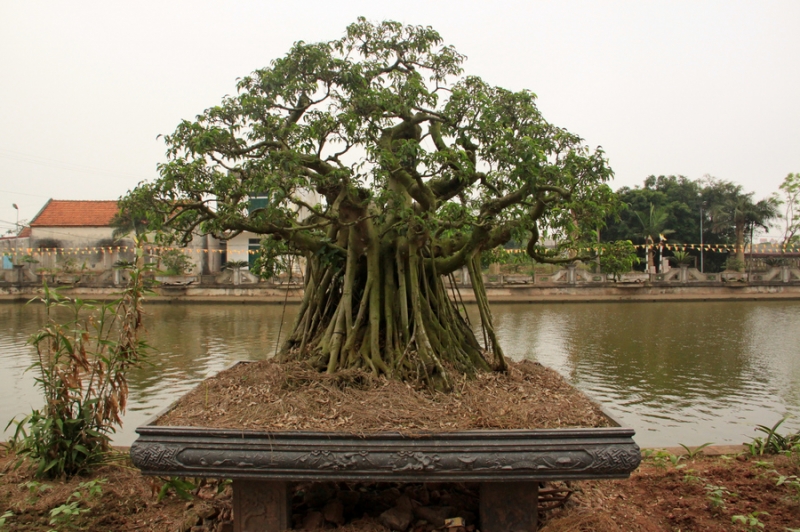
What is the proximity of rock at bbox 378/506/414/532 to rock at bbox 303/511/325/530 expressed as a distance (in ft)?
1.10

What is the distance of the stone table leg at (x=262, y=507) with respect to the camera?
10.6 feet

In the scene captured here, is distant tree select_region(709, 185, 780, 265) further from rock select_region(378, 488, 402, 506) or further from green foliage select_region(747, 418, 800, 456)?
rock select_region(378, 488, 402, 506)

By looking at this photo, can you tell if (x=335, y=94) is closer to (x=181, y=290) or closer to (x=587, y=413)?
(x=587, y=413)

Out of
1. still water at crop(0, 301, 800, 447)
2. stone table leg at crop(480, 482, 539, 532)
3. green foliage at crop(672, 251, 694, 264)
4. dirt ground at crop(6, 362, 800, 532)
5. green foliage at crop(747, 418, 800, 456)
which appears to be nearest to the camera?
stone table leg at crop(480, 482, 539, 532)

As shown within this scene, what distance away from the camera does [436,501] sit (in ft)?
11.8

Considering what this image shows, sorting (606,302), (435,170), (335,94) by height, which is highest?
(335,94)

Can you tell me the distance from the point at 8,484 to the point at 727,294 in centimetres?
3321

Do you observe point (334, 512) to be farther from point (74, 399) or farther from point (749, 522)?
point (749, 522)

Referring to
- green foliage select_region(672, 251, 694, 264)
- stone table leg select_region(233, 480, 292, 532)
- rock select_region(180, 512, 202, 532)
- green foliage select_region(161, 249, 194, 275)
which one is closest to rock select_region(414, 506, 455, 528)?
stone table leg select_region(233, 480, 292, 532)

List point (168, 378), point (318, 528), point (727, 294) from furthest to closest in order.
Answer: point (727, 294), point (168, 378), point (318, 528)

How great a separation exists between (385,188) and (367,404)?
5.02ft

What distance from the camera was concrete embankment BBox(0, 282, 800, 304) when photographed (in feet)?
93.9

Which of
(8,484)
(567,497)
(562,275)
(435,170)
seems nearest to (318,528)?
(567,497)

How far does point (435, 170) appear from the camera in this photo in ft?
13.4
